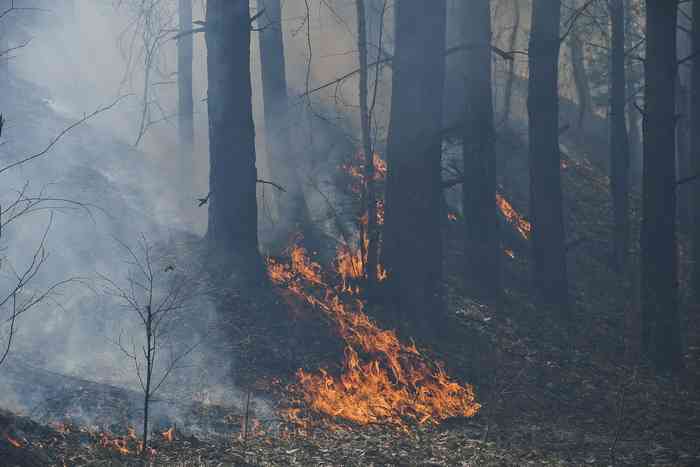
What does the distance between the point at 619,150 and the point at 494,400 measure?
10963 mm

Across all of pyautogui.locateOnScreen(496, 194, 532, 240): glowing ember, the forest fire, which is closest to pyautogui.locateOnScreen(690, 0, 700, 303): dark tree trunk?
pyautogui.locateOnScreen(496, 194, 532, 240): glowing ember

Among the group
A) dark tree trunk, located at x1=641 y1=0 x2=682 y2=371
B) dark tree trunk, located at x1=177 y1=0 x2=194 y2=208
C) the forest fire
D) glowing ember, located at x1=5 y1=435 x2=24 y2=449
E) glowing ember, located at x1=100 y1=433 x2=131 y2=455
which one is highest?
dark tree trunk, located at x1=177 y1=0 x2=194 y2=208

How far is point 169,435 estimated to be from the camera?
7.21m

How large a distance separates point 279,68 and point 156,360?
919cm

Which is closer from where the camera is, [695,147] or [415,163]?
[415,163]

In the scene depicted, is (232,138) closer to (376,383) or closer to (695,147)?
(376,383)

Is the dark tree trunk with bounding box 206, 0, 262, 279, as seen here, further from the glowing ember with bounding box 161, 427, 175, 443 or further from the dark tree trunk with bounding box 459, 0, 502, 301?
the dark tree trunk with bounding box 459, 0, 502, 301

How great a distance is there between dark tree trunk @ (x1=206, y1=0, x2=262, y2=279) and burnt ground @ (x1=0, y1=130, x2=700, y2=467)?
3.00 feet

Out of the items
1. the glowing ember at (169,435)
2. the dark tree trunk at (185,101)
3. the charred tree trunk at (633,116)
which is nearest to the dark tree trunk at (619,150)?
the charred tree trunk at (633,116)

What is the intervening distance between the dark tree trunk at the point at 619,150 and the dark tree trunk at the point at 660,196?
20.4 ft

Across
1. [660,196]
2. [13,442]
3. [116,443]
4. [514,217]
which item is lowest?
[116,443]

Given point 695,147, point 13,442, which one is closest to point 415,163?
point 13,442

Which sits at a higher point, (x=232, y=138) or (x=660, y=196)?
(x=232, y=138)

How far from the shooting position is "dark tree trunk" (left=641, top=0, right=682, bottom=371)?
11.4m
